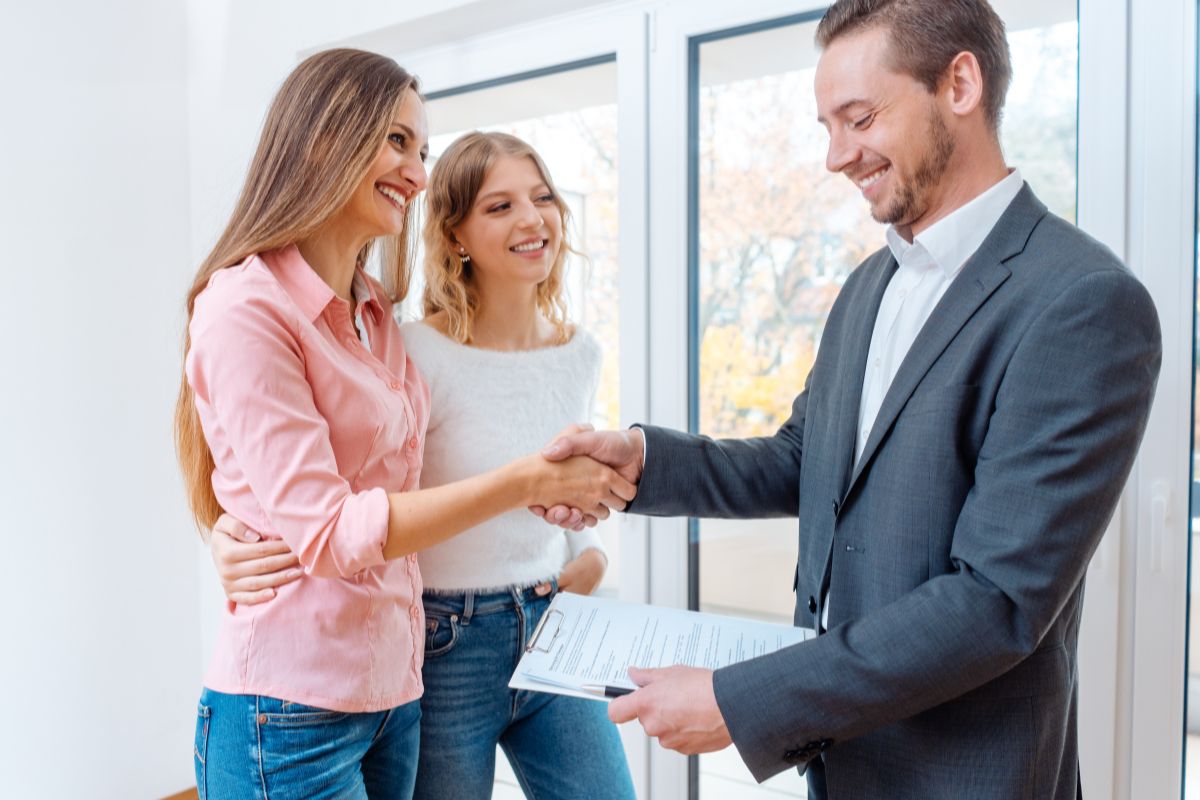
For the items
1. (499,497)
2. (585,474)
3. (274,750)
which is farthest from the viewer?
(585,474)

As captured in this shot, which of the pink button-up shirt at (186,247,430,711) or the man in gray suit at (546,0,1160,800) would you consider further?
the pink button-up shirt at (186,247,430,711)

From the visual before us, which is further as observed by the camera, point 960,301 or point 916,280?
point 916,280

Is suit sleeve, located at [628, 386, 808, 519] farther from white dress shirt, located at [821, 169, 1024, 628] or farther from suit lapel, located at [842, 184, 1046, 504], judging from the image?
suit lapel, located at [842, 184, 1046, 504]

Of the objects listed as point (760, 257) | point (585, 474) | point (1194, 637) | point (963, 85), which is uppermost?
point (963, 85)

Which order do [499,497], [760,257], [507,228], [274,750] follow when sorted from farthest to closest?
[760,257] < [507,228] < [499,497] < [274,750]

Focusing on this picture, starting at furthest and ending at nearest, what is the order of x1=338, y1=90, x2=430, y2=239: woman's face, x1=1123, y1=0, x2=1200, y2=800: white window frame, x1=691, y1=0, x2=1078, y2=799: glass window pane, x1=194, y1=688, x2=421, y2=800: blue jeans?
x1=691, y1=0, x2=1078, y2=799: glass window pane
x1=1123, y1=0, x2=1200, y2=800: white window frame
x1=338, y1=90, x2=430, y2=239: woman's face
x1=194, y1=688, x2=421, y2=800: blue jeans

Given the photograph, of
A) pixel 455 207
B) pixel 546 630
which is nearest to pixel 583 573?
pixel 546 630

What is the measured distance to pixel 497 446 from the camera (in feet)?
4.97

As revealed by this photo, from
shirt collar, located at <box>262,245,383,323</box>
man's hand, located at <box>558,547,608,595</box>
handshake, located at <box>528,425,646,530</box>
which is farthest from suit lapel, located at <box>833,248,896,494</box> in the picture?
shirt collar, located at <box>262,245,383,323</box>

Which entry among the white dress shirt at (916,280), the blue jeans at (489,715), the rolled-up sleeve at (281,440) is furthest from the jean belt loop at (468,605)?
the white dress shirt at (916,280)

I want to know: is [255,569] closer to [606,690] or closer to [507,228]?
[606,690]

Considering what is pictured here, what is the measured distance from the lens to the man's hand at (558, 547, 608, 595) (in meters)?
1.59

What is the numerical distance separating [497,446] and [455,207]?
1.43 feet

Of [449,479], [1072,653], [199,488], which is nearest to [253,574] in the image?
→ [199,488]
